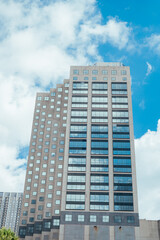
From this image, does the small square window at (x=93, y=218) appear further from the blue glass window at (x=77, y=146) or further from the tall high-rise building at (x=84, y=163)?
the blue glass window at (x=77, y=146)

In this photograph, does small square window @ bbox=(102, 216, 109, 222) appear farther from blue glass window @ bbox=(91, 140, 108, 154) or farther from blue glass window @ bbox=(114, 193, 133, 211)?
blue glass window @ bbox=(91, 140, 108, 154)

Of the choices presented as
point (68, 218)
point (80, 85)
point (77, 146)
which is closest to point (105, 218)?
point (68, 218)

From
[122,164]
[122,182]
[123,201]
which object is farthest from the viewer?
[122,164]

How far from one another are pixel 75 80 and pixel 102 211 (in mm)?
56097

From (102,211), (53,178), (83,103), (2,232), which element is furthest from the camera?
(83,103)

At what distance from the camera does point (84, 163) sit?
3711 inches

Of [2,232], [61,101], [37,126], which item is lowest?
[2,232]

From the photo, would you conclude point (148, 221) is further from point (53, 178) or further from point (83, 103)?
point (83, 103)

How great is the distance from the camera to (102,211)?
282 ft

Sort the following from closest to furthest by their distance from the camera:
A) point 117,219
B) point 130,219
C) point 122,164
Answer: point 130,219 → point 117,219 → point 122,164

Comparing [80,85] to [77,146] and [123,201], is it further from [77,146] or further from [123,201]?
[123,201]

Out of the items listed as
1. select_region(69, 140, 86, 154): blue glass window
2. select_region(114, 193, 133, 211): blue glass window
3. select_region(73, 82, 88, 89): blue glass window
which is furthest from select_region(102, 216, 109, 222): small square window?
select_region(73, 82, 88, 89): blue glass window

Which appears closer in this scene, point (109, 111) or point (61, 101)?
point (109, 111)

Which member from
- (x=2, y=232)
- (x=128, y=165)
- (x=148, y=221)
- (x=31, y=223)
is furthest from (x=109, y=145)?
(x=2, y=232)
